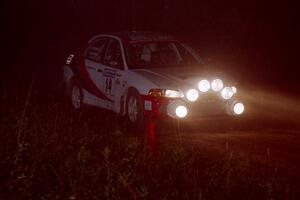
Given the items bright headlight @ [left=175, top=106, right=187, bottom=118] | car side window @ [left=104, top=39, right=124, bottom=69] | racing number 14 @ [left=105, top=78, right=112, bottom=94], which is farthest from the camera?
racing number 14 @ [left=105, top=78, right=112, bottom=94]

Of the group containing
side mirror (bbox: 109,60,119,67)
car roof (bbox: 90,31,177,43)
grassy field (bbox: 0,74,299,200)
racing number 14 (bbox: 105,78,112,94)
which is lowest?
grassy field (bbox: 0,74,299,200)

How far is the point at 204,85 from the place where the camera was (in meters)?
10.9

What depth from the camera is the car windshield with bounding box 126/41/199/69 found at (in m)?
12.0

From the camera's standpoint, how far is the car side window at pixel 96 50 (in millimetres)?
Answer: 12671

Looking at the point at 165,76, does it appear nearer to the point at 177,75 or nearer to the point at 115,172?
the point at 177,75

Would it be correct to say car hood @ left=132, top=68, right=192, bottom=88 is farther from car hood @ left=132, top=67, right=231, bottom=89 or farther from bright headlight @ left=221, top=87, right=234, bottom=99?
→ bright headlight @ left=221, top=87, right=234, bottom=99

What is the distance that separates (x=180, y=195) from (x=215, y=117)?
4250 mm

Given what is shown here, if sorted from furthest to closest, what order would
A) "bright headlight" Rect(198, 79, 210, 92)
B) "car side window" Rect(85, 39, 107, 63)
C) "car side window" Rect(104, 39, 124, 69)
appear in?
→ "car side window" Rect(85, 39, 107, 63) < "car side window" Rect(104, 39, 124, 69) < "bright headlight" Rect(198, 79, 210, 92)

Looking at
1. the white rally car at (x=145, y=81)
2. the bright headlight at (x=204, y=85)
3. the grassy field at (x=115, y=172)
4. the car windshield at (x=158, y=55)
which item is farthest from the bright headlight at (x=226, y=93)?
the grassy field at (x=115, y=172)

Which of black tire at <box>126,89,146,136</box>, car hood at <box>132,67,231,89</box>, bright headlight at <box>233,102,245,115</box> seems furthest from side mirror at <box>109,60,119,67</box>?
bright headlight at <box>233,102,245,115</box>

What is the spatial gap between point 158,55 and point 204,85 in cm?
167

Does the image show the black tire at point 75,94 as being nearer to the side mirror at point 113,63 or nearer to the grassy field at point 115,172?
the side mirror at point 113,63

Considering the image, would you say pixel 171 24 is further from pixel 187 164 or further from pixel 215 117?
pixel 187 164

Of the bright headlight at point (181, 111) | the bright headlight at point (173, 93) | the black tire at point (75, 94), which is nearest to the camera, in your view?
the bright headlight at point (181, 111)
